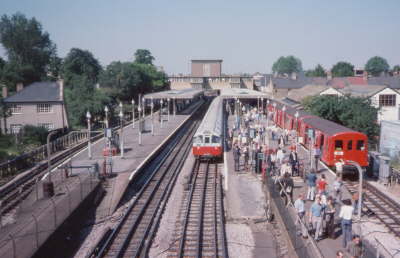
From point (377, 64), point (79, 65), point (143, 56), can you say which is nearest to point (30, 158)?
point (79, 65)

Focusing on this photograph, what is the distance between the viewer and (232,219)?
17.4 metres

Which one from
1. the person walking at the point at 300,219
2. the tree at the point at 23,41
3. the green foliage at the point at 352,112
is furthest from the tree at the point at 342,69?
the person walking at the point at 300,219

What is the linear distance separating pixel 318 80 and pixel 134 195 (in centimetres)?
7543

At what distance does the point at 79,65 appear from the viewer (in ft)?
264

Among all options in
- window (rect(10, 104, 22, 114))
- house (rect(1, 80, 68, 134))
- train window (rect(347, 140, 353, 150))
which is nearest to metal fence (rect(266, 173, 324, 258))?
train window (rect(347, 140, 353, 150))

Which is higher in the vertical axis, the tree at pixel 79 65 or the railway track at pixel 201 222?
the tree at pixel 79 65

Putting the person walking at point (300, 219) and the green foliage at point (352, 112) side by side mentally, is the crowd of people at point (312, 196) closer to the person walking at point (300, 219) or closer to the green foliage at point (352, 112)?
the person walking at point (300, 219)

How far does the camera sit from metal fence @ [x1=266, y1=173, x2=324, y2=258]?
11413 mm

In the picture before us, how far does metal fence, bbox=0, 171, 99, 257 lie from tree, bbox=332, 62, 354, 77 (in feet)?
379

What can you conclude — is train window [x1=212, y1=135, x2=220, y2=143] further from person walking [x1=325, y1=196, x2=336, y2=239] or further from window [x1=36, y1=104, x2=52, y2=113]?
window [x1=36, y1=104, x2=52, y2=113]

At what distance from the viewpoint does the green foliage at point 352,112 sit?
3228cm

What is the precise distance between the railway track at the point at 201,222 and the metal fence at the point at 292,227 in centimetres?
244

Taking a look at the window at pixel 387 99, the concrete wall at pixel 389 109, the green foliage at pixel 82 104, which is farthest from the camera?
the window at pixel 387 99

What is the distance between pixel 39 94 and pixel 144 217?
29328 millimetres
